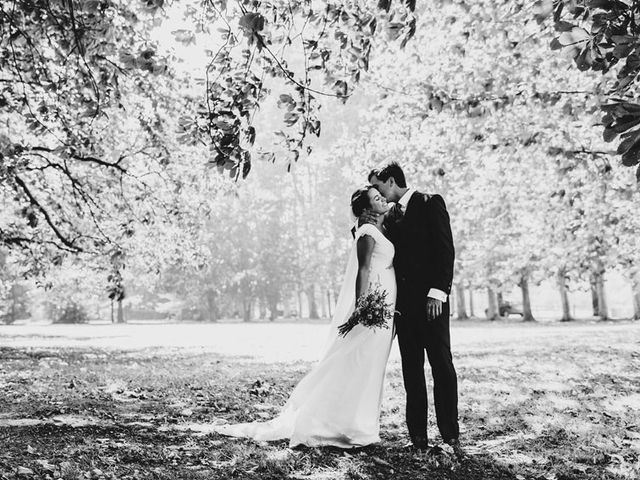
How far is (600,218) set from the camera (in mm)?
14570

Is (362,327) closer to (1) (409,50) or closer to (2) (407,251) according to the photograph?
(2) (407,251)

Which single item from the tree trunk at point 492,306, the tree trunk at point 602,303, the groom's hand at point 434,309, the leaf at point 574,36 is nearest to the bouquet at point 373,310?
the groom's hand at point 434,309

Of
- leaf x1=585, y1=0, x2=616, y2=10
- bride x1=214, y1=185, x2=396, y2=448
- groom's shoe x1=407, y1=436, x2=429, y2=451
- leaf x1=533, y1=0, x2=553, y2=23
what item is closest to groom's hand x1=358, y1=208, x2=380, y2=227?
bride x1=214, y1=185, x2=396, y2=448

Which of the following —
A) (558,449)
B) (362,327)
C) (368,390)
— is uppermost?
(362,327)

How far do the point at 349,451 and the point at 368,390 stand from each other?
0.60 m

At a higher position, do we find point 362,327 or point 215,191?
point 215,191

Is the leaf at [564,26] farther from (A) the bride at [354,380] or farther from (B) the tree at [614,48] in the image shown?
(A) the bride at [354,380]

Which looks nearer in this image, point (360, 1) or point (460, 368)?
point (360, 1)

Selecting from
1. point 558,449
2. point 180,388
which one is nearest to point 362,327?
point 558,449

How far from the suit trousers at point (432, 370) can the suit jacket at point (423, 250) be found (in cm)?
15

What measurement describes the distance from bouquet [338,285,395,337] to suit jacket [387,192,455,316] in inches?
6.5

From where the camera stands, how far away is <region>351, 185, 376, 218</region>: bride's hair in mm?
5812

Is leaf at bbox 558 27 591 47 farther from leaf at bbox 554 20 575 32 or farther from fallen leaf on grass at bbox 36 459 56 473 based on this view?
fallen leaf on grass at bbox 36 459 56 473

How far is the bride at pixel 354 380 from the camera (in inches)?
216
